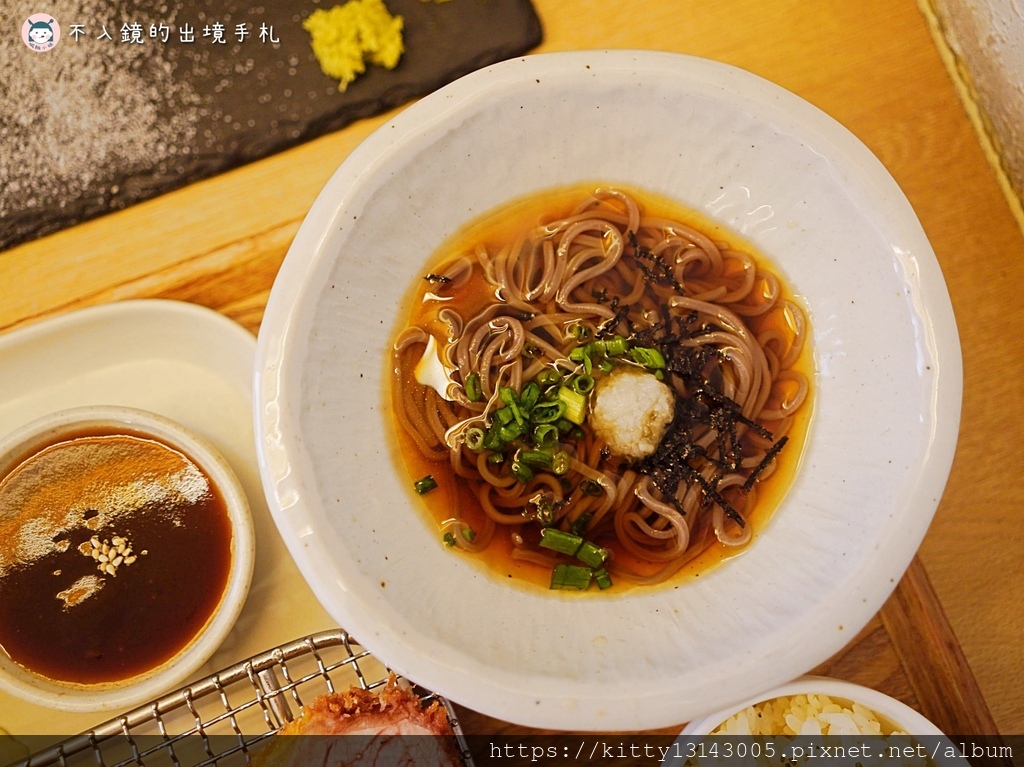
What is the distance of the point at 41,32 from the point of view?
2123 millimetres

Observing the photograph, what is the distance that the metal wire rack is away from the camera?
5.85 ft

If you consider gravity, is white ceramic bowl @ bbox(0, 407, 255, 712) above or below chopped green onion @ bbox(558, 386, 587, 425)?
below

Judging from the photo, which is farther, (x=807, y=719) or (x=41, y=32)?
(x=41, y=32)

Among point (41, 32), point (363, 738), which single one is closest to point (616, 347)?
point (363, 738)

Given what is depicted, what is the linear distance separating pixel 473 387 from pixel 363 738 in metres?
0.88

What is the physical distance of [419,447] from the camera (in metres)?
1.75

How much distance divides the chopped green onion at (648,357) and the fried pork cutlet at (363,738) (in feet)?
3.30

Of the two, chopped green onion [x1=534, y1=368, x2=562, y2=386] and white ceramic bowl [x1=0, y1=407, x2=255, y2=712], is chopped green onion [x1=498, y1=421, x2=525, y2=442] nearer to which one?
chopped green onion [x1=534, y1=368, x2=562, y2=386]

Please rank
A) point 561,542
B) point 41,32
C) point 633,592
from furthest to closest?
point 41,32 < point 561,542 < point 633,592

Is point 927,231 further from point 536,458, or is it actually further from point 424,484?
point 424,484

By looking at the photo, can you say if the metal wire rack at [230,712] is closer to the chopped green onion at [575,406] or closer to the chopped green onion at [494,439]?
the chopped green onion at [494,439]

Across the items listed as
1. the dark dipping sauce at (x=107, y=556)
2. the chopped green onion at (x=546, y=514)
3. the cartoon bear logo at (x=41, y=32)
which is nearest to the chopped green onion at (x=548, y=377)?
the chopped green onion at (x=546, y=514)

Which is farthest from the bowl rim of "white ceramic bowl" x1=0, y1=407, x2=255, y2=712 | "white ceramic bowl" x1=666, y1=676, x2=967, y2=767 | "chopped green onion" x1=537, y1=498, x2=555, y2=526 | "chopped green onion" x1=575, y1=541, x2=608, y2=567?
"white ceramic bowl" x1=0, y1=407, x2=255, y2=712

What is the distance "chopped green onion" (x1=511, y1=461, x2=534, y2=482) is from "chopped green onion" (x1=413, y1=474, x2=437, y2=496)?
0.21 m
